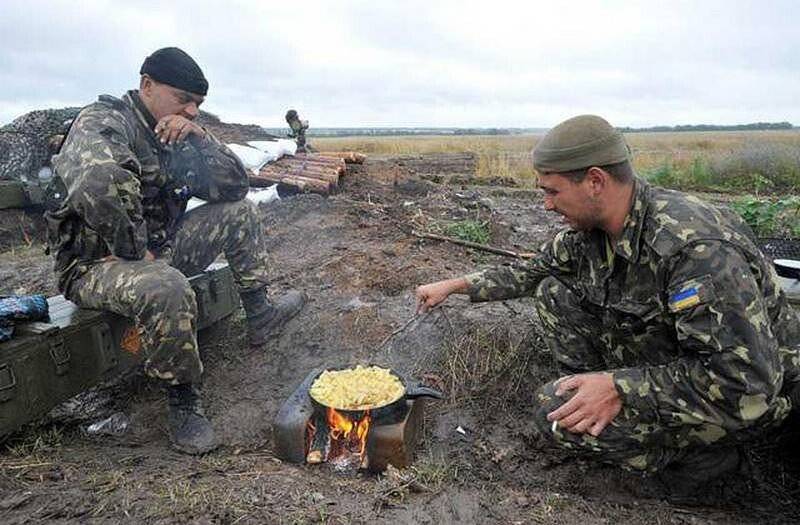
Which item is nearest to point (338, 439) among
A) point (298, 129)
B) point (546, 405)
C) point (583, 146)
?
point (546, 405)

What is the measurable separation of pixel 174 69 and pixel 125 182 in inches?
30.7

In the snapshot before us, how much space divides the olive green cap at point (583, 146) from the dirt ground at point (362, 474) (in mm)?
1443

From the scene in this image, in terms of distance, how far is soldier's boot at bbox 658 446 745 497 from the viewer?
2877 millimetres

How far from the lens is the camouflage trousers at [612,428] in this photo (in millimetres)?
2641

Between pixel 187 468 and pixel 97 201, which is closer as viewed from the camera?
pixel 187 468

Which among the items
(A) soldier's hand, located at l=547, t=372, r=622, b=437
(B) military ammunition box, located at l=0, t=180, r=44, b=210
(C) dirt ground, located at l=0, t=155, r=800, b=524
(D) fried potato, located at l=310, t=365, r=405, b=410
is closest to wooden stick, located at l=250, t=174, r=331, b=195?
(C) dirt ground, located at l=0, t=155, r=800, b=524

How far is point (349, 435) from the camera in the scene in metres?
3.12

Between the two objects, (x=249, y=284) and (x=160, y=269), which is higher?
(x=160, y=269)

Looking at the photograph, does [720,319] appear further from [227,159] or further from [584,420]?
[227,159]

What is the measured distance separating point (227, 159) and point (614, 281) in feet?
8.73

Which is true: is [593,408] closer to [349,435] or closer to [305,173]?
[349,435]

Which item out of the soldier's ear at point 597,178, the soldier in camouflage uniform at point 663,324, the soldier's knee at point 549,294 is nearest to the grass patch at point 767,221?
the soldier's knee at point 549,294

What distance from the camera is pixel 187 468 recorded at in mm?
2988

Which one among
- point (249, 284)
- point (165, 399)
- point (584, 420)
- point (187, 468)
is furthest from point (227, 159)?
point (584, 420)
